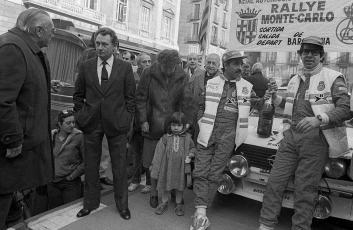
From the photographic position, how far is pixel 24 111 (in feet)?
9.11

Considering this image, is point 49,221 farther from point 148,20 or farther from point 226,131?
point 148,20

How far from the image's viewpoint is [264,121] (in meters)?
4.09

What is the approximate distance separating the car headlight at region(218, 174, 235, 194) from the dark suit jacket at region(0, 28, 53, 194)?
6.20 feet

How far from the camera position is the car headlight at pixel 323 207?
3.48 m

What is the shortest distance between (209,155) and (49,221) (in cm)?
186

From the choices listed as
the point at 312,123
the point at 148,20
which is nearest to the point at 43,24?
the point at 312,123

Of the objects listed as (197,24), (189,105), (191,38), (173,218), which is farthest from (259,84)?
(197,24)

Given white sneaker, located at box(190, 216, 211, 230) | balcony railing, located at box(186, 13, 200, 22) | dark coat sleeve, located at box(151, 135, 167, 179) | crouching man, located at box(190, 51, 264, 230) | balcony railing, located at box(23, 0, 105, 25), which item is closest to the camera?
white sneaker, located at box(190, 216, 211, 230)

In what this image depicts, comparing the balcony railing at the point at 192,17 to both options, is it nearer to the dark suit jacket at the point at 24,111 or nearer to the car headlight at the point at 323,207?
the car headlight at the point at 323,207

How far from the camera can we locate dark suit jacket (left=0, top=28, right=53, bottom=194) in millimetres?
2557

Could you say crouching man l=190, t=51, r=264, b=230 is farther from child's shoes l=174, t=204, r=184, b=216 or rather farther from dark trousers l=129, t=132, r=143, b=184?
dark trousers l=129, t=132, r=143, b=184

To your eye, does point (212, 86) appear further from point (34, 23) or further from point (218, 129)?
point (34, 23)

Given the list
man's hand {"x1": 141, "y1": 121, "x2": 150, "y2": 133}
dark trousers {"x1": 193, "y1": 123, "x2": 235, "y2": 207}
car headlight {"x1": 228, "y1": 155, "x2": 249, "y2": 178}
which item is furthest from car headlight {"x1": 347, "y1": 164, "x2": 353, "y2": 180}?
man's hand {"x1": 141, "y1": 121, "x2": 150, "y2": 133}

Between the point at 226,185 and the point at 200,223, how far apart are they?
0.57 metres
